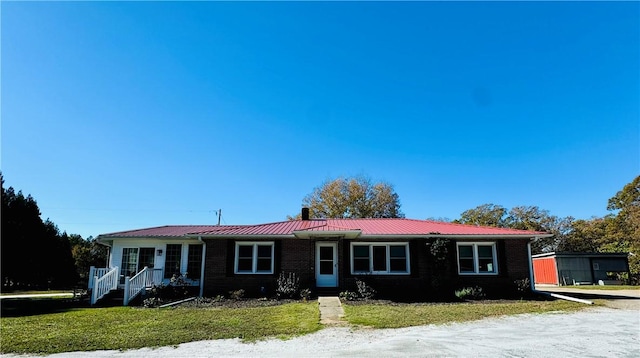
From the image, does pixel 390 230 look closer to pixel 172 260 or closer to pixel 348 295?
pixel 348 295

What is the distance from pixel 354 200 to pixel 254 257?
25.2 meters

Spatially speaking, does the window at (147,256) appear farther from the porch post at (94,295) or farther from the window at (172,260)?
the porch post at (94,295)

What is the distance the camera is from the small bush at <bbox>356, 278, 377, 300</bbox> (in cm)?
1485

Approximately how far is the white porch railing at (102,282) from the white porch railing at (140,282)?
68cm

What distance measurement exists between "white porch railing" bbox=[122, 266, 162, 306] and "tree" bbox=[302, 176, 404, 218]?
24542 mm

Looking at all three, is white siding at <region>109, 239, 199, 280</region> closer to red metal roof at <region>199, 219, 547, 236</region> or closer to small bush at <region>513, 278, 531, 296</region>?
red metal roof at <region>199, 219, 547, 236</region>

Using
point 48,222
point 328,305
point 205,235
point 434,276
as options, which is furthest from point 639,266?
point 48,222

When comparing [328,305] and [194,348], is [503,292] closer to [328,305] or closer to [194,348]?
[328,305]

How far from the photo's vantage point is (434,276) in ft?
52.1

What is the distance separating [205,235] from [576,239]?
135ft

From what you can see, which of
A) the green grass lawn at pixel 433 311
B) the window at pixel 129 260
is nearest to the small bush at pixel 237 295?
the green grass lawn at pixel 433 311

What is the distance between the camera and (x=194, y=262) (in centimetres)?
1803

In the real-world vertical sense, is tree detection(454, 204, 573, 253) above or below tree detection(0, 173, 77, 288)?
above

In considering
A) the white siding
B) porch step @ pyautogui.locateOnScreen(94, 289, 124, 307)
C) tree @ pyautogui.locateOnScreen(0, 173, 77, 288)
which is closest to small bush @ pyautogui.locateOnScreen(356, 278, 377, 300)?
the white siding
